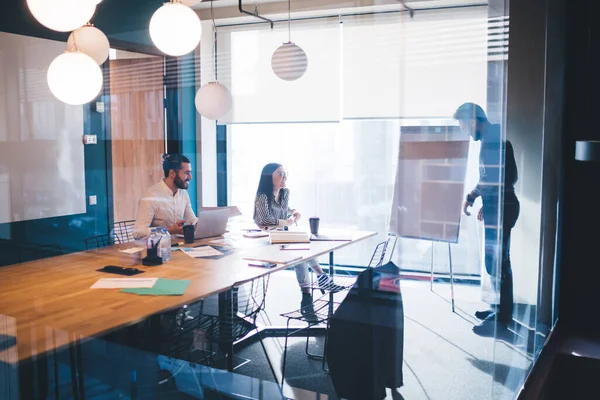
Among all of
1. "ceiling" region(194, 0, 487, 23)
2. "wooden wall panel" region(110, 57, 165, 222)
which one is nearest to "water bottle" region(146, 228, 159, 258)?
"wooden wall panel" region(110, 57, 165, 222)

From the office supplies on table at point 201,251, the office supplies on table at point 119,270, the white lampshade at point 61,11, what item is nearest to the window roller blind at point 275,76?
the office supplies on table at point 201,251

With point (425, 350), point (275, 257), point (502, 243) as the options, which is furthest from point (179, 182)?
point (502, 243)

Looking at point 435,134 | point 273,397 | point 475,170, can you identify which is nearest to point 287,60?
point 435,134

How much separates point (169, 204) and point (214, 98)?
78 cm

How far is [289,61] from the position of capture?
3561mm

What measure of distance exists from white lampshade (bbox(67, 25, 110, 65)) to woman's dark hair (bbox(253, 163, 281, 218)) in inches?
56.4

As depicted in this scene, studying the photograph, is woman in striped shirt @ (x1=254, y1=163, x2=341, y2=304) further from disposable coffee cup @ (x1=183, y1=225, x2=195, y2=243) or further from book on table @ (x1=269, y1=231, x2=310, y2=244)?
disposable coffee cup @ (x1=183, y1=225, x2=195, y2=243)

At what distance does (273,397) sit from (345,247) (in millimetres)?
968

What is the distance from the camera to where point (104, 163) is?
174 inches

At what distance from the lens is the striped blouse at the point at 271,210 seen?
12.3 ft

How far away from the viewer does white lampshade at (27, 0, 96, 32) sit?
1.66 m

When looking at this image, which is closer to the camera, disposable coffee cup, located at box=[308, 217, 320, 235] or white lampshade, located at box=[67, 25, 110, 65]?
white lampshade, located at box=[67, 25, 110, 65]

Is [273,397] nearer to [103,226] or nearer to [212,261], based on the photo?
Answer: [212,261]

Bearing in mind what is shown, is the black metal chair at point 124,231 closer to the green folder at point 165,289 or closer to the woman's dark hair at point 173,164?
the woman's dark hair at point 173,164
